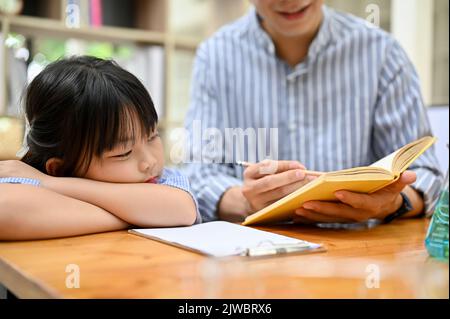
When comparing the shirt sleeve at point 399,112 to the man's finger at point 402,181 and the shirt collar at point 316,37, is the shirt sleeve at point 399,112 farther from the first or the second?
the man's finger at point 402,181

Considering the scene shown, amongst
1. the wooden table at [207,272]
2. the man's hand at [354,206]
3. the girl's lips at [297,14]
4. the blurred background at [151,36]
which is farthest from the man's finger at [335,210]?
the blurred background at [151,36]

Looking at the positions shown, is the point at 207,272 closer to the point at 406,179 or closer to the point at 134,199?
the point at 134,199

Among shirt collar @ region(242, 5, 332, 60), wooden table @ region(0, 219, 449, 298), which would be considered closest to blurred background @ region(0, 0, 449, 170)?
shirt collar @ region(242, 5, 332, 60)

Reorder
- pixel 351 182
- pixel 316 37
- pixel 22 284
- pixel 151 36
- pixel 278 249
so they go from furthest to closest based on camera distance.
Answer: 1. pixel 151 36
2. pixel 316 37
3. pixel 351 182
4. pixel 278 249
5. pixel 22 284

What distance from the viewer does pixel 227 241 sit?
787 millimetres

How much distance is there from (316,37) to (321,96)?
164mm

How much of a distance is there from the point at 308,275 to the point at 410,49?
7.00ft

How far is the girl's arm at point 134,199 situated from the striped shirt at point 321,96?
400 mm

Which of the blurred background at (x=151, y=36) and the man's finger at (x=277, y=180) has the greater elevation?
the blurred background at (x=151, y=36)

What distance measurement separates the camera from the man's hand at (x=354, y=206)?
944 mm

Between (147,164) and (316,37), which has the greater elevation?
(316,37)

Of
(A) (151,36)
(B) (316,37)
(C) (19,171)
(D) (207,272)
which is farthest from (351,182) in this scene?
(A) (151,36)

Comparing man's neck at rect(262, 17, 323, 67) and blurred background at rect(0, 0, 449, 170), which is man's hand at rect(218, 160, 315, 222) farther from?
blurred background at rect(0, 0, 449, 170)
